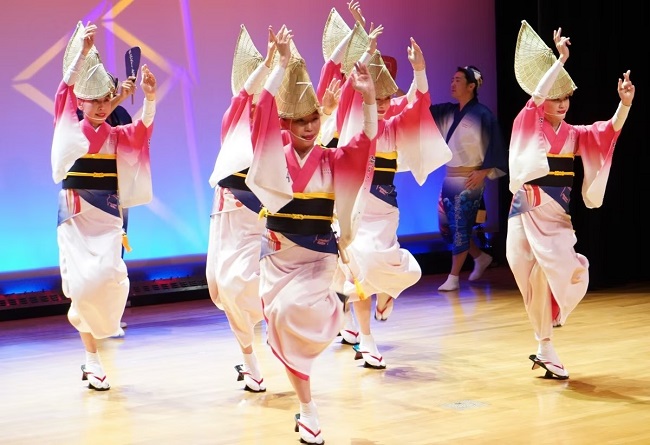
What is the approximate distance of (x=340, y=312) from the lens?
434cm

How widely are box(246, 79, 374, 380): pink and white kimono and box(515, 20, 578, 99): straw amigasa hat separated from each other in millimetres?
1336

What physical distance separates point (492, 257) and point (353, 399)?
4.92m

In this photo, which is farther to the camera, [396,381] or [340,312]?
[396,381]

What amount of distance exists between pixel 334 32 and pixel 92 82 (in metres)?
1.38

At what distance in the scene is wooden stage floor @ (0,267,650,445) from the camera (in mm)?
4359

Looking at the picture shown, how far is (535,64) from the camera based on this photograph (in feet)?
17.3

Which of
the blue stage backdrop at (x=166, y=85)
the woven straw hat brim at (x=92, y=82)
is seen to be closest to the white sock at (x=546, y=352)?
the woven straw hat brim at (x=92, y=82)

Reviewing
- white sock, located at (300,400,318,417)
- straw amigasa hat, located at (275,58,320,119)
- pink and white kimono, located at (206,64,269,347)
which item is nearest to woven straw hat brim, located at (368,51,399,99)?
pink and white kimono, located at (206,64,269,347)

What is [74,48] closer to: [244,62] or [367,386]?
[244,62]

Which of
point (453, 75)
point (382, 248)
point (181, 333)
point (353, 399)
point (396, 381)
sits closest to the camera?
point (353, 399)

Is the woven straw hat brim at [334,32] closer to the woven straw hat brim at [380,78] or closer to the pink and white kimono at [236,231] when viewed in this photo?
the woven straw hat brim at [380,78]

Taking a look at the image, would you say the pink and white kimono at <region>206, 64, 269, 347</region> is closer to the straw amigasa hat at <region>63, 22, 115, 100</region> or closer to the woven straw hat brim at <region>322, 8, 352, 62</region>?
the straw amigasa hat at <region>63, 22, 115, 100</region>

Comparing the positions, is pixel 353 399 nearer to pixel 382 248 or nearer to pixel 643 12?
pixel 382 248

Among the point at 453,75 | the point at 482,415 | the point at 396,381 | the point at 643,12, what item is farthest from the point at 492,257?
the point at 482,415
